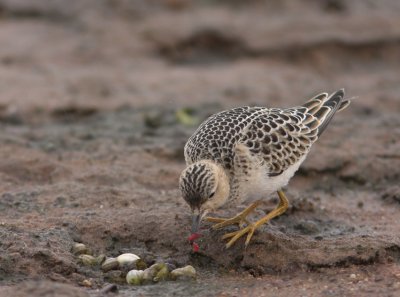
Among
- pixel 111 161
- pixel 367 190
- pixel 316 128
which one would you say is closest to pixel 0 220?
pixel 111 161

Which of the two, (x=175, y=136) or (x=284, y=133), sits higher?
(x=284, y=133)

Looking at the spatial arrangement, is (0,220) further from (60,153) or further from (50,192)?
(60,153)

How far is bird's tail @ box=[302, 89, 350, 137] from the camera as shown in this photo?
8992mm

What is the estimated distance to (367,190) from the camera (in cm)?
1004

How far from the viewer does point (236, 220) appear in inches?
325

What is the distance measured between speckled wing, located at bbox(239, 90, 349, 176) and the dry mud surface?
0.76 meters

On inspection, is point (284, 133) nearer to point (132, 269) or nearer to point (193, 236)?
point (193, 236)

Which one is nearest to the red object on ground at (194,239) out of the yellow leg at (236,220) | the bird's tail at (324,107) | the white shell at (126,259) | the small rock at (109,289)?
the yellow leg at (236,220)

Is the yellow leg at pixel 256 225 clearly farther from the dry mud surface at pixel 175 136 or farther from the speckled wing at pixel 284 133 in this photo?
the speckled wing at pixel 284 133

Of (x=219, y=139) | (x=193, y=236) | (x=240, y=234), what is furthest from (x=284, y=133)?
(x=193, y=236)

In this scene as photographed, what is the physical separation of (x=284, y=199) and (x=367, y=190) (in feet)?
6.42

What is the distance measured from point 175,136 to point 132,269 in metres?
4.16

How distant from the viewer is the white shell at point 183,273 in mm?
7348

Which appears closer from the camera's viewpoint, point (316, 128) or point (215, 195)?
point (215, 195)
